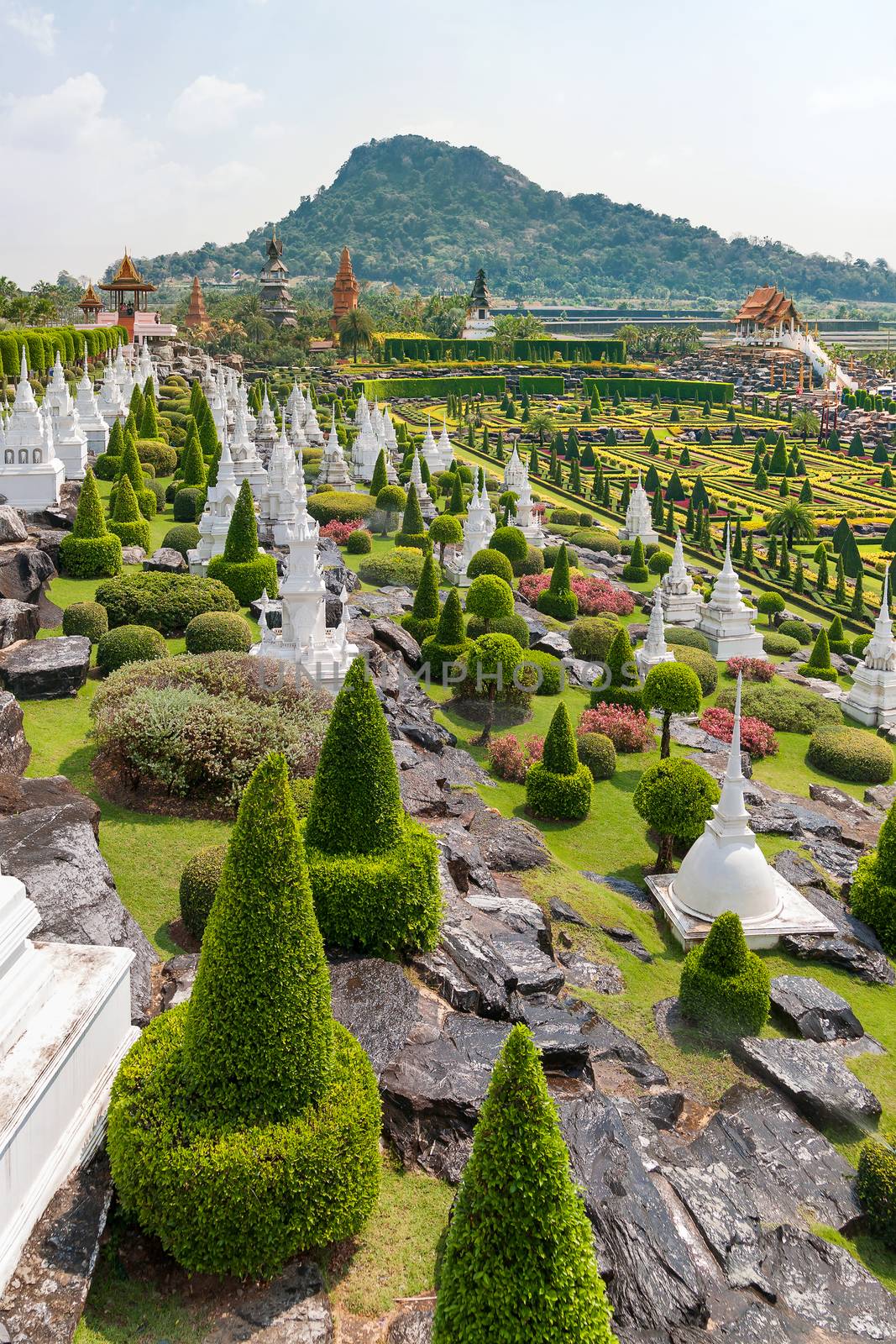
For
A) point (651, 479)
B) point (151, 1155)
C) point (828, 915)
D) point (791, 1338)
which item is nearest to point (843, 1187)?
point (791, 1338)

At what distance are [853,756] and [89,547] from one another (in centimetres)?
2116

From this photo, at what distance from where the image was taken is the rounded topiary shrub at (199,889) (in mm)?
13031

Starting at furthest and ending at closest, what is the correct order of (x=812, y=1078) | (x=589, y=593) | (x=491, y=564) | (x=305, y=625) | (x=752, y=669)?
(x=589, y=593), (x=491, y=564), (x=752, y=669), (x=305, y=625), (x=812, y=1078)

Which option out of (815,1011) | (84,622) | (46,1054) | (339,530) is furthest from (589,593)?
(46,1054)

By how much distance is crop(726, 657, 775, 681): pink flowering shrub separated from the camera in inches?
1405

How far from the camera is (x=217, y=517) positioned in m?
32.8

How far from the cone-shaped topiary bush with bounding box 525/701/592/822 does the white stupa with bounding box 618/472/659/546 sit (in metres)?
30.8

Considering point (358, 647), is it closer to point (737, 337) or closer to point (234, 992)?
point (234, 992)

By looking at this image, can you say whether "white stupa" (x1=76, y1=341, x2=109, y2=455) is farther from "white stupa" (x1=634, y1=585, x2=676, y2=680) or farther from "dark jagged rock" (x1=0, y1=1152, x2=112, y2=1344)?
"dark jagged rock" (x1=0, y1=1152, x2=112, y2=1344)

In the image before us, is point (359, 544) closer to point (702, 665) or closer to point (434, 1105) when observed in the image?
point (702, 665)

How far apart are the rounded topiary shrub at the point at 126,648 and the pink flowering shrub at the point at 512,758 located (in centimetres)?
822

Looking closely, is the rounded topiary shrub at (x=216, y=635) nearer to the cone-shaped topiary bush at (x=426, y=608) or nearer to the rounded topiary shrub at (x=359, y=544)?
the cone-shaped topiary bush at (x=426, y=608)

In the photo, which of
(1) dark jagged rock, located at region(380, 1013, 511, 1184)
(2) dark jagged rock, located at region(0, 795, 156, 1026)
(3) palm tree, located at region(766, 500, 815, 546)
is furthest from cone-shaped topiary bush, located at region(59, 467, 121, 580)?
(3) palm tree, located at region(766, 500, 815, 546)

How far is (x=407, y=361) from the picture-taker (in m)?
112
